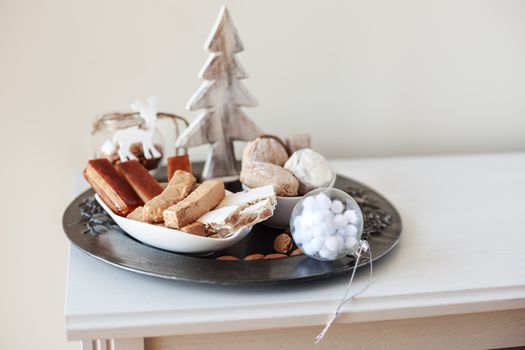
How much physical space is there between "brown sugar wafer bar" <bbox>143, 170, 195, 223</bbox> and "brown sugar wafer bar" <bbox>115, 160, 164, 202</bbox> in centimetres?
2

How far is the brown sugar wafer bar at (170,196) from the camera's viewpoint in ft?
2.19

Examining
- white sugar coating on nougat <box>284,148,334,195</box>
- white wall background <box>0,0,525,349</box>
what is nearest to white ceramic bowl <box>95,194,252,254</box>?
white sugar coating on nougat <box>284,148,334,195</box>

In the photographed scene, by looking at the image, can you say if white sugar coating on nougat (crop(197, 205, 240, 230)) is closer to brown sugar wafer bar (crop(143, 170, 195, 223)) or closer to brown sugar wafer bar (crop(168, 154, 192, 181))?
brown sugar wafer bar (crop(143, 170, 195, 223))

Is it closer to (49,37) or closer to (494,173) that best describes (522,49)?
(494,173)

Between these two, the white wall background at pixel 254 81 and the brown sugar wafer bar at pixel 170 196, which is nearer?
the brown sugar wafer bar at pixel 170 196

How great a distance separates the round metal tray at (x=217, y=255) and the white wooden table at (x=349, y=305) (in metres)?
0.02

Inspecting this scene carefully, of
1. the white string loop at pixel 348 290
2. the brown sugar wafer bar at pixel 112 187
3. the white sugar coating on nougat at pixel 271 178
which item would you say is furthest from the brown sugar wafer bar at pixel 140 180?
the white string loop at pixel 348 290

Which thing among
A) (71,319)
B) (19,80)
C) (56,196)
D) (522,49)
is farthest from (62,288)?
(522,49)

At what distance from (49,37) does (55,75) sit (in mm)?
60

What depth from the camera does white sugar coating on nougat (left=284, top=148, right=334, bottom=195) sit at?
76cm

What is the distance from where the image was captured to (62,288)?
104 centimetres

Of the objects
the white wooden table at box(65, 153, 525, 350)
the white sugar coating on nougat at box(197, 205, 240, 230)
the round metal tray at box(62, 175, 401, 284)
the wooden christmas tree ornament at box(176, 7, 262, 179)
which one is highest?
the wooden christmas tree ornament at box(176, 7, 262, 179)

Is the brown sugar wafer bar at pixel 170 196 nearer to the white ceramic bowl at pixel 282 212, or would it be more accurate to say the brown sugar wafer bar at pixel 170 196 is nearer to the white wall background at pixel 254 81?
the white ceramic bowl at pixel 282 212

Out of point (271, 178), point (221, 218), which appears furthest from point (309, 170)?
point (221, 218)
